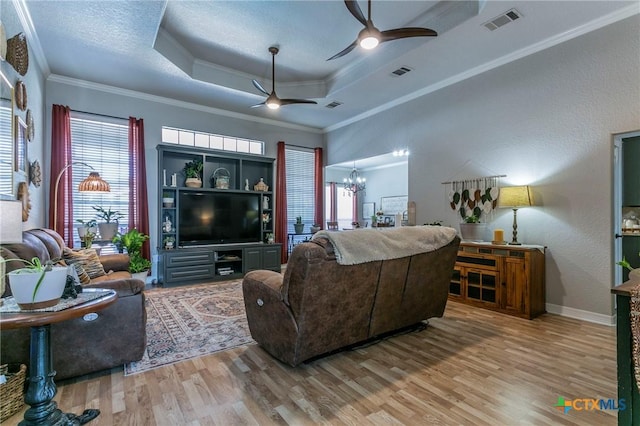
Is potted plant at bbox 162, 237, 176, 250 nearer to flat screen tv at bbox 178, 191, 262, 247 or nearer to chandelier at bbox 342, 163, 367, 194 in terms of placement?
flat screen tv at bbox 178, 191, 262, 247

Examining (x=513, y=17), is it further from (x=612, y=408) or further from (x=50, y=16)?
(x=50, y=16)

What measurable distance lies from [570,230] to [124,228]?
6542mm

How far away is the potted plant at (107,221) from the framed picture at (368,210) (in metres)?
6.80

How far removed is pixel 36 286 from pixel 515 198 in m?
4.59

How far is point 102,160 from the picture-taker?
5.12 m

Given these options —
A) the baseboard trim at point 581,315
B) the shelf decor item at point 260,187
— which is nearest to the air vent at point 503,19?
the baseboard trim at point 581,315

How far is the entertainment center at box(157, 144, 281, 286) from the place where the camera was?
17.6ft

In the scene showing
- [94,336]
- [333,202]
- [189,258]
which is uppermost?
[333,202]

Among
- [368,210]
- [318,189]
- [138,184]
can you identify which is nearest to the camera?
[138,184]

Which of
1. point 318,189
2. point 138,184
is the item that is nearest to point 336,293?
point 138,184

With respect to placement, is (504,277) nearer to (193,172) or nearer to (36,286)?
(36,286)

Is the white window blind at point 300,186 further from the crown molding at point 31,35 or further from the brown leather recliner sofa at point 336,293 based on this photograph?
the brown leather recliner sofa at point 336,293

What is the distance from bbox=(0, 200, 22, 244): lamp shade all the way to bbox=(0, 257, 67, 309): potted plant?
0.18 meters

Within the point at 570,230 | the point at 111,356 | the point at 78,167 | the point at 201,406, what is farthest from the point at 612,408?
the point at 78,167
